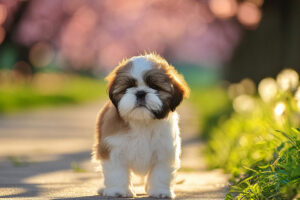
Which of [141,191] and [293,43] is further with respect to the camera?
[293,43]

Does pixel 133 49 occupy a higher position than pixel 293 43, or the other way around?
pixel 133 49

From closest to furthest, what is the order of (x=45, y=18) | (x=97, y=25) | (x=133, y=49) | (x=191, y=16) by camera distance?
1. (x=191, y=16)
2. (x=45, y=18)
3. (x=97, y=25)
4. (x=133, y=49)

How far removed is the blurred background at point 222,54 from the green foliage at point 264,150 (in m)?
0.02

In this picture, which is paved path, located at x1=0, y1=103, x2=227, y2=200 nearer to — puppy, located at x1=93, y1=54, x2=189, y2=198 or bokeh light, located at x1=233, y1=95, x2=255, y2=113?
puppy, located at x1=93, y1=54, x2=189, y2=198

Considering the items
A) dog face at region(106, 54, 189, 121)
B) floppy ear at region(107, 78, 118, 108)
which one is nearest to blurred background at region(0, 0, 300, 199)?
dog face at region(106, 54, 189, 121)

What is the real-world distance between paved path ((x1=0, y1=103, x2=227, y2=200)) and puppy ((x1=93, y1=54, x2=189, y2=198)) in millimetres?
253

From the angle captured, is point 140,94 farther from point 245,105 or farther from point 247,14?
point 247,14

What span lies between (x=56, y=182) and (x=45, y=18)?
26395mm

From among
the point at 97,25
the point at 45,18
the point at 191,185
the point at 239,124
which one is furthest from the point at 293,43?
the point at 97,25

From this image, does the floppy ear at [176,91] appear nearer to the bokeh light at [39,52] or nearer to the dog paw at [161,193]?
the dog paw at [161,193]

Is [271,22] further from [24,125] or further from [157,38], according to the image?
[157,38]

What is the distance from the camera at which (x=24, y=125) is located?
15.0 m

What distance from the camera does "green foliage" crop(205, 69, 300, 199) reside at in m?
4.61

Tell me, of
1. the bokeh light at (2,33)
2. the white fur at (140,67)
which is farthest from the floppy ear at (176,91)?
the bokeh light at (2,33)
